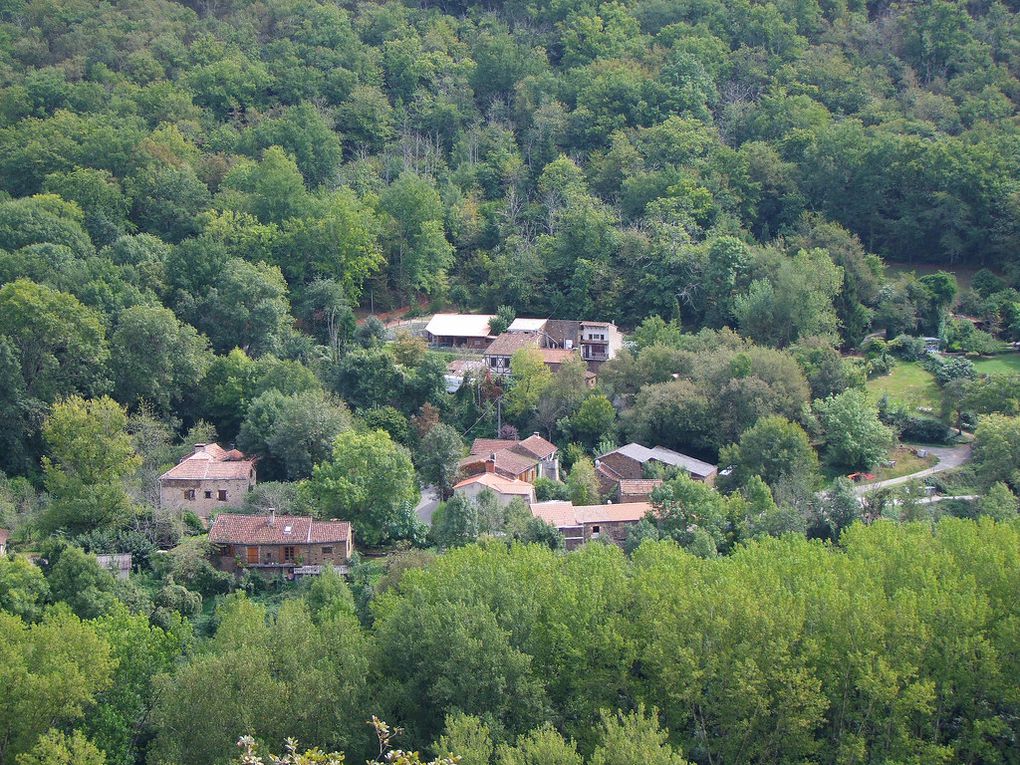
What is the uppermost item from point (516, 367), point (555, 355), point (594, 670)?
point (594, 670)

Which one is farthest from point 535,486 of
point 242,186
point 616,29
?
point 616,29

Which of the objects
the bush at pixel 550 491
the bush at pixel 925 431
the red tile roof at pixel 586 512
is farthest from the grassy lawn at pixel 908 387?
the bush at pixel 550 491

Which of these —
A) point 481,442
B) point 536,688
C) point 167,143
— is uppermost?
point 167,143

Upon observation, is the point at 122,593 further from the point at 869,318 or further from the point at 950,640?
the point at 869,318

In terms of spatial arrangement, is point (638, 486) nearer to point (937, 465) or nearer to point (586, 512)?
point (586, 512)

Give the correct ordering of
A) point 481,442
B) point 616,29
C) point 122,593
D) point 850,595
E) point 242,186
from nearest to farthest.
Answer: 1. point 850,595
2. point 122,593
3. point 481,442
4. point 242,186
5. point 616,29

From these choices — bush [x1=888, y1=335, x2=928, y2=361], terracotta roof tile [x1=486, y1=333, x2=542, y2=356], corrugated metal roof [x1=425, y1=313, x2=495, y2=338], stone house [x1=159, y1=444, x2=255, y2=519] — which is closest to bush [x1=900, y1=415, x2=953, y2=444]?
bush [x1=888, y1=335, x2=928, y2=361]

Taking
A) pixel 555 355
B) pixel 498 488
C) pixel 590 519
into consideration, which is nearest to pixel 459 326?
pixel 555 355
